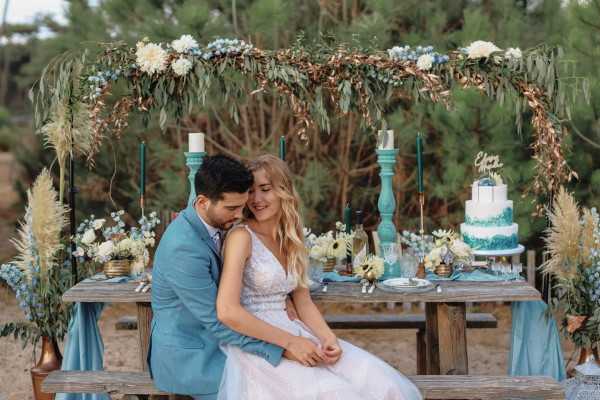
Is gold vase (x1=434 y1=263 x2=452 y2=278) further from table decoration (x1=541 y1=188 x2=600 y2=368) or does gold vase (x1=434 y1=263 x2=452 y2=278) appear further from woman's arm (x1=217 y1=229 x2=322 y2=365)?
woman's arm (x1=217 y1=229 x2=322 y2=365)

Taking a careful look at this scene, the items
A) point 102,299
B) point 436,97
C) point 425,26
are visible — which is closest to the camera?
point 102,299

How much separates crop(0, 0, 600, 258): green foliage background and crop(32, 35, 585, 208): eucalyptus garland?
1997mm

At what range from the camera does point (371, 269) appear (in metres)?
4.06

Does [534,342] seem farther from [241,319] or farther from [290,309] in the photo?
[241,319]

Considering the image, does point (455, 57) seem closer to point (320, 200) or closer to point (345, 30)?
point (345, 30)

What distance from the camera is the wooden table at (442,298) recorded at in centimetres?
384

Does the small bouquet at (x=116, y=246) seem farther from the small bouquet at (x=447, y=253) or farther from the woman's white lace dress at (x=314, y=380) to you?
the small bouquet at (x=447, y=253)

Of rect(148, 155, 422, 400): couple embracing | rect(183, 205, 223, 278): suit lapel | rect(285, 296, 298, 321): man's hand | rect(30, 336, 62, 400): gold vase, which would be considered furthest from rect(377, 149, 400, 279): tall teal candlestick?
rect(30, 336, 62, 400): gold vase

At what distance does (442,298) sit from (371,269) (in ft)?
1.33

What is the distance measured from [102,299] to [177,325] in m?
0.77

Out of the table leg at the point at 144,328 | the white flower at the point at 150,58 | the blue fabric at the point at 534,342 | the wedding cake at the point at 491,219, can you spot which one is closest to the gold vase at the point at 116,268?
the table leg at the point at 144,328

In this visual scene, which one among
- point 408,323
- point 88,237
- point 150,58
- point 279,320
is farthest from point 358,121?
point 279,320

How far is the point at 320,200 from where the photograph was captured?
8.10 m

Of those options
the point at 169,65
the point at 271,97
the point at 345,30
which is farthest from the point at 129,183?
the point at 169,65
